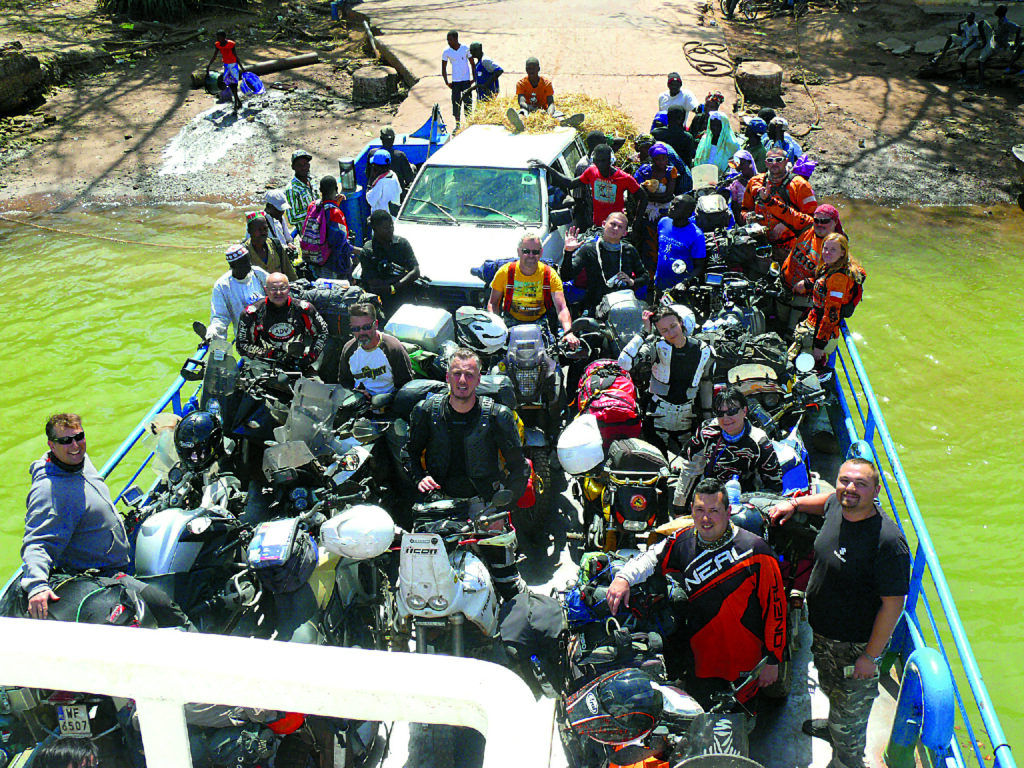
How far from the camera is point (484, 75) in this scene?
16.6 meters

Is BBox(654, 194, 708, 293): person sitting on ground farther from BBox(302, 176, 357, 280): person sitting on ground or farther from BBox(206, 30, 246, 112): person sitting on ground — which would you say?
BBox(206, 30, 246, 112): person sitting on ground

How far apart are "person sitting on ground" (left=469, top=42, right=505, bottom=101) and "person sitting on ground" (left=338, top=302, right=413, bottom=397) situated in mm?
10382

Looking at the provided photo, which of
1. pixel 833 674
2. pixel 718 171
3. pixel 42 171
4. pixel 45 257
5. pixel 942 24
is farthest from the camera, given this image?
pixel 942 24

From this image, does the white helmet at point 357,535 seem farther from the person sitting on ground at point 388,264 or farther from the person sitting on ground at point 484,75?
the person sitting on ground at point 484,75

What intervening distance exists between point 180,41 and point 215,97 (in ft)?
16.8

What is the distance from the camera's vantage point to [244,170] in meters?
18.5

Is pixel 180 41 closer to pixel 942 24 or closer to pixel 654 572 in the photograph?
pixel 942 24

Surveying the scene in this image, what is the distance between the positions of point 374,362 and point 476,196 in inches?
150

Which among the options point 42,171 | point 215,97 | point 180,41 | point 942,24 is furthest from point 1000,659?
point 180,41

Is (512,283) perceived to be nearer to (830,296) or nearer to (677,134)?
(830,296)

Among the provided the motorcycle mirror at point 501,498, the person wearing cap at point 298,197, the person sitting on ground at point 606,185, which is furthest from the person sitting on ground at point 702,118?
the motorcycle mirror at point 501,498

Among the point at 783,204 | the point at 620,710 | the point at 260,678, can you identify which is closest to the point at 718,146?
the point at 783,204

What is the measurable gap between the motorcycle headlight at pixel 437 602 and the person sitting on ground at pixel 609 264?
4690 mm

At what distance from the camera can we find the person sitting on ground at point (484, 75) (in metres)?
16.4
